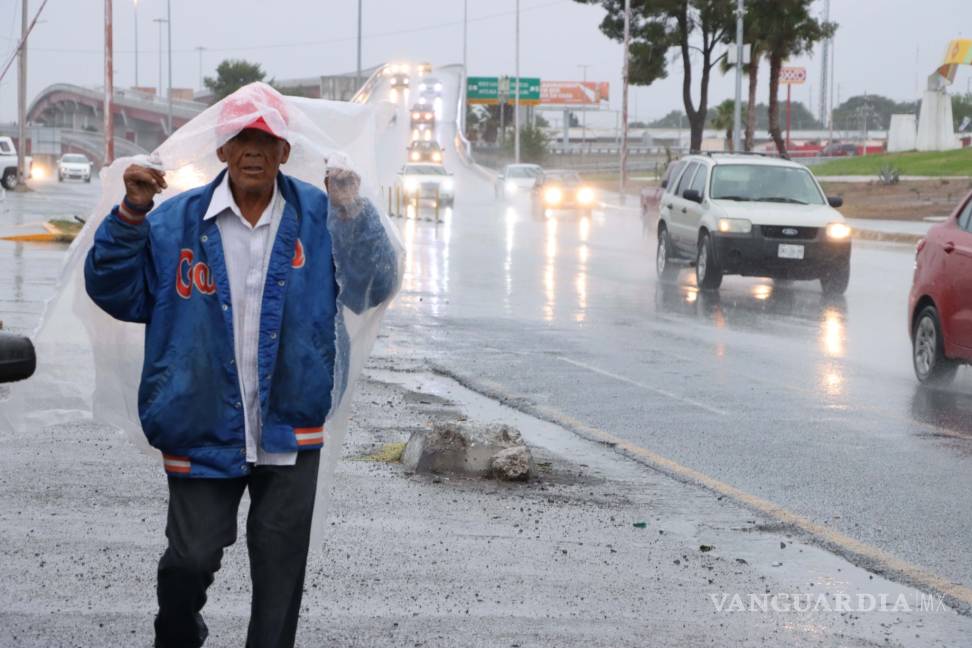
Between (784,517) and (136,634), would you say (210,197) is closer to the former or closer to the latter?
(136,634)

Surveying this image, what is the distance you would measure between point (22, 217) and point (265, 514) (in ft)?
107

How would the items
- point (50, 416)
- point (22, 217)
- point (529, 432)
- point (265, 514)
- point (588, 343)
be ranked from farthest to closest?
1. point (22, 217)
2. point (588, 343)
3. point (529, 432)
4. point (50, 416)
5. point (265, 514)

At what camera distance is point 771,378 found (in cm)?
1249

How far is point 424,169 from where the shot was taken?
50.2 m

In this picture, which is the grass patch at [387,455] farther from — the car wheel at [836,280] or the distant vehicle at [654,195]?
the distant vehicle at [654,195]

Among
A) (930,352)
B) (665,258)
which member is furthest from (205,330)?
(665,258)

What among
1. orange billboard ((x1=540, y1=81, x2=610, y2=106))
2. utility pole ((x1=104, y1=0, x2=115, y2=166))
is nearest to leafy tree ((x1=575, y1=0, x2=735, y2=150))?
utility pole ((x1=104, y1=0, x2=115, y2=166))

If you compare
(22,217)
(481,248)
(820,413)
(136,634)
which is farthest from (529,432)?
(22,217)

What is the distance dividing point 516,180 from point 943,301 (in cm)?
5071

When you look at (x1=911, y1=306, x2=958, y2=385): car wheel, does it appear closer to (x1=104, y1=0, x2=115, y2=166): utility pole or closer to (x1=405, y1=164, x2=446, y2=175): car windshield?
(x1=104, y1=0, x2=115, y2=166): utility pole

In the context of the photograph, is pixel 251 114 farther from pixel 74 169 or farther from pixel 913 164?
pixel 74 169

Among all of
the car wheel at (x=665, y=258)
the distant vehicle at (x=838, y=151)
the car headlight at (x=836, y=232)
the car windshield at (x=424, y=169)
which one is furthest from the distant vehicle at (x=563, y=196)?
the distant vehicle at (x=838, y=151)

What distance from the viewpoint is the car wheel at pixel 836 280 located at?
2091cm

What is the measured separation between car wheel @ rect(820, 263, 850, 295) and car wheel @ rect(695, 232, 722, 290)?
1.45 m
